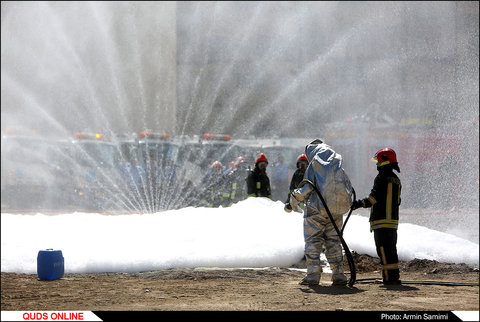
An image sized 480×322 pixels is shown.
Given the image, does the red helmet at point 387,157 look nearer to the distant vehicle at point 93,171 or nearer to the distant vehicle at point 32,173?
the distant vehicle at point 93,171

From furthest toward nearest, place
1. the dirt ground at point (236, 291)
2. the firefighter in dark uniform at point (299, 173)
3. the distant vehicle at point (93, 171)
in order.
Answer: the distant vehicle at point (93, 171) < the firefighter in dark uniform at point (299, 173) < the dirt ground at point (236, 291)

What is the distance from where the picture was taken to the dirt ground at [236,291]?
19.8 feet

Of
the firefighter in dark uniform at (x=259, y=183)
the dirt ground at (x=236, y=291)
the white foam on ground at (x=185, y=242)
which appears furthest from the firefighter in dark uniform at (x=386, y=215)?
the firefighter in dark uniform at (x=259, y=183)

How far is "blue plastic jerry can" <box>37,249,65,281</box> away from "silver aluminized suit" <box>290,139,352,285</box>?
10.8 feet

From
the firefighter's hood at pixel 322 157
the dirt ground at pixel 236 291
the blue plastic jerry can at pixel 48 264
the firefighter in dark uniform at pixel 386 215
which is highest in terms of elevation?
the firefighter's hood at pixel 322 157

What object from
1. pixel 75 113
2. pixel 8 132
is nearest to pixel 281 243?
pixel 8 132

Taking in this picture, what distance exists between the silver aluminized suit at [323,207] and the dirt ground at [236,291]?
0.95 ft

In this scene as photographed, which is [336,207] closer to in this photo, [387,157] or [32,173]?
[387,157]

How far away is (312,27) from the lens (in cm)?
2658

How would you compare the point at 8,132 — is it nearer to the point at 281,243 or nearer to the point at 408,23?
the point at 281,243

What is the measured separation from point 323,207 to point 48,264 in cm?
374

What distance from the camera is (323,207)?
7312mm

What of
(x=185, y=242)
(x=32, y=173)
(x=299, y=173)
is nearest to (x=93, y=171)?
(x=32, y=173)

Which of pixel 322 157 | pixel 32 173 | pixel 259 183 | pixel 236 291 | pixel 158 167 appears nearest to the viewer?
pixel 236 291
